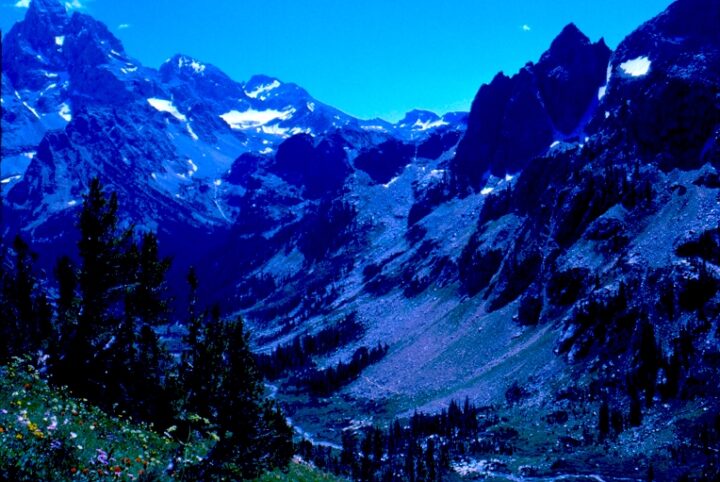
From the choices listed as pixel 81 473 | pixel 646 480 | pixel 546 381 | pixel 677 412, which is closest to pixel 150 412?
pixel 81 473

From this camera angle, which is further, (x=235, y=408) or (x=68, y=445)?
(x=235, y=408)

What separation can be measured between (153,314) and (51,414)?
22336 mm

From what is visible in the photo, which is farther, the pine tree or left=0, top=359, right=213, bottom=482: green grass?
the pine tree

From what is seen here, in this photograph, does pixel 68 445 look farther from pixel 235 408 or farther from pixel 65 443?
pixel 235 408

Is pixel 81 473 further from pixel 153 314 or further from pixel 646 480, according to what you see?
pixel 646 480

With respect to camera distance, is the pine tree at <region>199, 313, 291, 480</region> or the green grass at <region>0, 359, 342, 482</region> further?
the pine tree at <region>199, 313, 291, 480</region>

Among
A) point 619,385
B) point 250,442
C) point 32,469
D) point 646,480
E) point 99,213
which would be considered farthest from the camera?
point 619,385

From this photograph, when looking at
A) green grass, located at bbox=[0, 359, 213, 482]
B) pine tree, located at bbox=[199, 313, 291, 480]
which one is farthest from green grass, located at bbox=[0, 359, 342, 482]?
pine tree, located at bbox=[199, 313, 291, 480]

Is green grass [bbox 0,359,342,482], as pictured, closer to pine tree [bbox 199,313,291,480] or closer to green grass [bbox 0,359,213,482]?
green grass [bbox 0,359,213,482]

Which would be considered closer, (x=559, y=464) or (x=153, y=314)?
(x=153, y=314)

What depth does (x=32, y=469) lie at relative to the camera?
12586 millimetres

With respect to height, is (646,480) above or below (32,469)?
below

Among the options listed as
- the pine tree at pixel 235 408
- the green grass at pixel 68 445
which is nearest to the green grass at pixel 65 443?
the green grass at pixel 68 445

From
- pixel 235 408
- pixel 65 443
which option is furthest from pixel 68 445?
pixel 235 408
